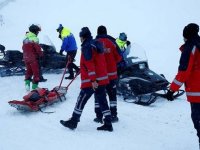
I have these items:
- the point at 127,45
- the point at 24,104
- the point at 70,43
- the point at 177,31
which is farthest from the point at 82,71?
the point at 177,31

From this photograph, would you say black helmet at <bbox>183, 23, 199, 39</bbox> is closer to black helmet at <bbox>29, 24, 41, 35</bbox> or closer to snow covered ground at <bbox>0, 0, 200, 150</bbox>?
snow covered ground at <bbox>0, 0, 200, 150</bbox>

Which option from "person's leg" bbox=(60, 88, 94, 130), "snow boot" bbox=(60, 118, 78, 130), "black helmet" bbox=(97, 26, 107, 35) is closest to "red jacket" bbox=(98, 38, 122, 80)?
"black helmet" bbox=(97, 26, 107, 35)

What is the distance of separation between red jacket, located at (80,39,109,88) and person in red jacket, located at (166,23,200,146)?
1602mm

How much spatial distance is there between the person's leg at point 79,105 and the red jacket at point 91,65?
0.12 meters

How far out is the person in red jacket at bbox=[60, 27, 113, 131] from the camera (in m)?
6.11

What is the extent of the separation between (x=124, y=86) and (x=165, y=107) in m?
1.16

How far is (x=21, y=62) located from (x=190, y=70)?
8.59 meters

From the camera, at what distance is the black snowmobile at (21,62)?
1207 centimetres

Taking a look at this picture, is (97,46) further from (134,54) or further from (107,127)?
(134,54)

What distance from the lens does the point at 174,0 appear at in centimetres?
2986

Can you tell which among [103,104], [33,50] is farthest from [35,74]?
[103,104]

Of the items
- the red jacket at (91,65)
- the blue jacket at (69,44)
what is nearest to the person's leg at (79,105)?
the red jacket at (91,65)

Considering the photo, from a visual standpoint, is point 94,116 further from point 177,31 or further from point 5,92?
point 177,31

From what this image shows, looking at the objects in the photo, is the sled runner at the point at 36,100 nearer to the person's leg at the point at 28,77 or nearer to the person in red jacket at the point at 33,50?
the person in red jacket at the point at 33,50
